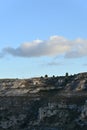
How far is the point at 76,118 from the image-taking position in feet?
479

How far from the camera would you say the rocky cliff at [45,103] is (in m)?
149

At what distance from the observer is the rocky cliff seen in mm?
148750

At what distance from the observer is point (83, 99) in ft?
511

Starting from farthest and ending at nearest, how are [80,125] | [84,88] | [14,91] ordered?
[14,91] → [84,88] → [80,125]

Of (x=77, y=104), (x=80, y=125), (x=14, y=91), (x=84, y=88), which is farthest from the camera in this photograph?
(x=14, y=91)

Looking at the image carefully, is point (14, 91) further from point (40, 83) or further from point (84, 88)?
point (84, 88)

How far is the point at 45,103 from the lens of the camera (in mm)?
162875

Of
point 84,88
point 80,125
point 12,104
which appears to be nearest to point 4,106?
point 12,104

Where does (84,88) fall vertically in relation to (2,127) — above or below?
above

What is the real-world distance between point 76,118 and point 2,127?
993 inches

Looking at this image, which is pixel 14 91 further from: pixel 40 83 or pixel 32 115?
pixel 32 115

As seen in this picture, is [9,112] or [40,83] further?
[40,83]

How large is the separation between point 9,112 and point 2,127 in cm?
715

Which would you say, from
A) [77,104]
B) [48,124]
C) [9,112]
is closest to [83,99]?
[77,104]
